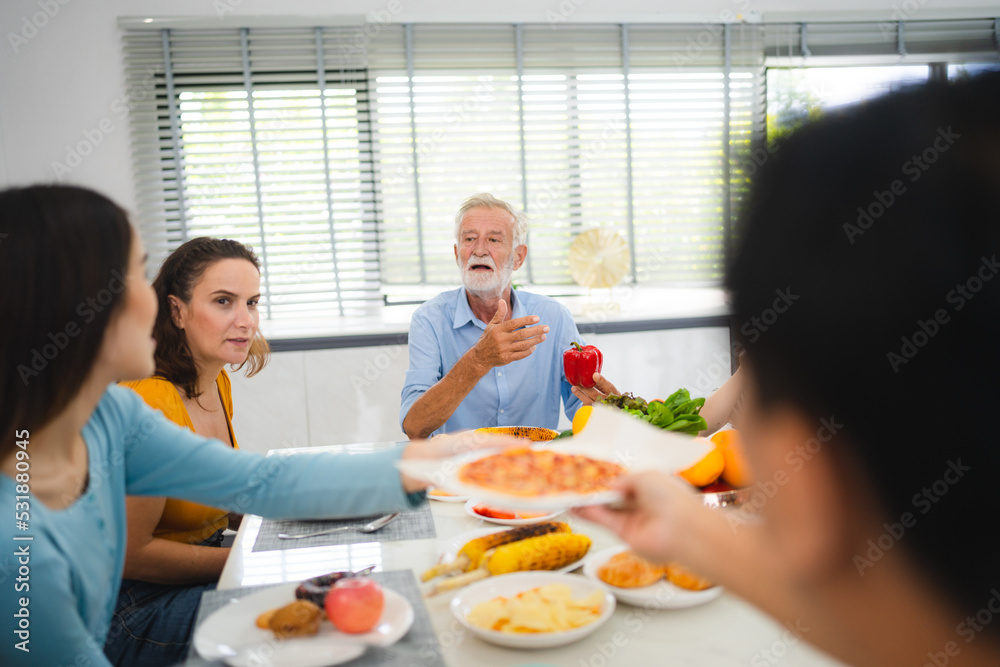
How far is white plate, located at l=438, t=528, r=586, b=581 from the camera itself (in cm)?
115

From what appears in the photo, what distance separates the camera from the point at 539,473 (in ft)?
3.43

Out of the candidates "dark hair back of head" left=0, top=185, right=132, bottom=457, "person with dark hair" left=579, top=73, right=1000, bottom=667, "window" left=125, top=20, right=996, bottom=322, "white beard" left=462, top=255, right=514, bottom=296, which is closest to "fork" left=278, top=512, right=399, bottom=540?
"dark hair back of head" left=0, top=185, right=132, bottom=457

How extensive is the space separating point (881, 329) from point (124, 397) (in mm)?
1205

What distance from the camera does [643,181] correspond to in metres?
3.87

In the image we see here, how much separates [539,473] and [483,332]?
1.39 meters

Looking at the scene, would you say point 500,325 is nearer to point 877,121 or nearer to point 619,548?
point 619,548

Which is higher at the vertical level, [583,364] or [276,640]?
[583,364]

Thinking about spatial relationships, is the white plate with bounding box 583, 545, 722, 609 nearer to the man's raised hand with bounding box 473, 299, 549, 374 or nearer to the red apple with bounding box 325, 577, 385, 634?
the red apple with bounding box 325, 577, 385, 634

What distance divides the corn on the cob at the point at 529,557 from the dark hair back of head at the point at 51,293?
2.04ft

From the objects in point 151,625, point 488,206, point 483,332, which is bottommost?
point 151,625

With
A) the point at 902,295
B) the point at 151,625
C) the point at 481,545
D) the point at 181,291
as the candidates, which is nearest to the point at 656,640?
the point at 481,545

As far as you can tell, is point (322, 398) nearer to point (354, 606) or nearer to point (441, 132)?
point (441, 132)

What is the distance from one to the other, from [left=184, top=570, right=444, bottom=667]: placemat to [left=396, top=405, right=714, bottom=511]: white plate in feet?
0.54

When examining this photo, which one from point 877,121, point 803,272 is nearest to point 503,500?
point 803,272
